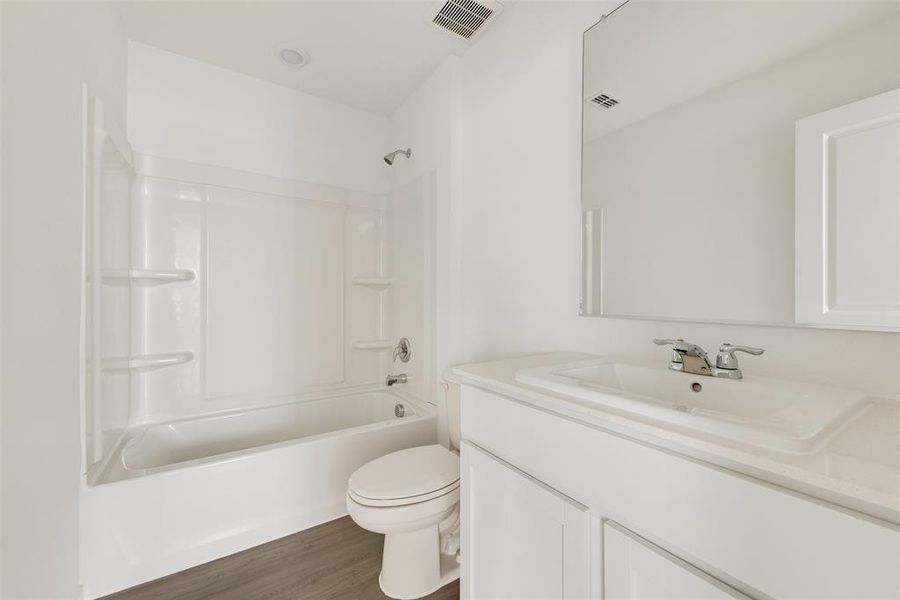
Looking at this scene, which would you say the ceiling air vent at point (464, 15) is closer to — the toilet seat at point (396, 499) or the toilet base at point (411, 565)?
the toilet seat at point (396, 499)

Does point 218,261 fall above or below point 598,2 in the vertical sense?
below

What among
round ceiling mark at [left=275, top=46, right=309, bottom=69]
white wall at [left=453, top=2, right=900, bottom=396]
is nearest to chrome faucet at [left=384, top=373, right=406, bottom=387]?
white wall at [left=453, top=2, right=900, bottom=396]

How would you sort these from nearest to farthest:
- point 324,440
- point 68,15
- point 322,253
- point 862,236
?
point 862,236 < point 68,15 < point 324,440 < point 322,253

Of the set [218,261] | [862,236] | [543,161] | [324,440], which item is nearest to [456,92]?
[543,161]

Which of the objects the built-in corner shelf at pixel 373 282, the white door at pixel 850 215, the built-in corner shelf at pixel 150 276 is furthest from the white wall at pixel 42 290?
the white door at pixel 850 215

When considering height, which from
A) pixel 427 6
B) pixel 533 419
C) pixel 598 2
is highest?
pixel 427 6

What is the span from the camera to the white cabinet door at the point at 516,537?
2.51ft

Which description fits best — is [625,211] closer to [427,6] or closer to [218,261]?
[427,6]

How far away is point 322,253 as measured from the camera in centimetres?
244

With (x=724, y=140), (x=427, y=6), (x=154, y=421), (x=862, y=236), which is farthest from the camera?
(x=154, y=421)

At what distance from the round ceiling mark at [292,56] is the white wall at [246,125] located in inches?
11.1

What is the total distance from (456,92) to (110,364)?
6.97 ft

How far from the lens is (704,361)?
0.93 meters

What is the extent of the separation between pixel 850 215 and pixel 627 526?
82cm
